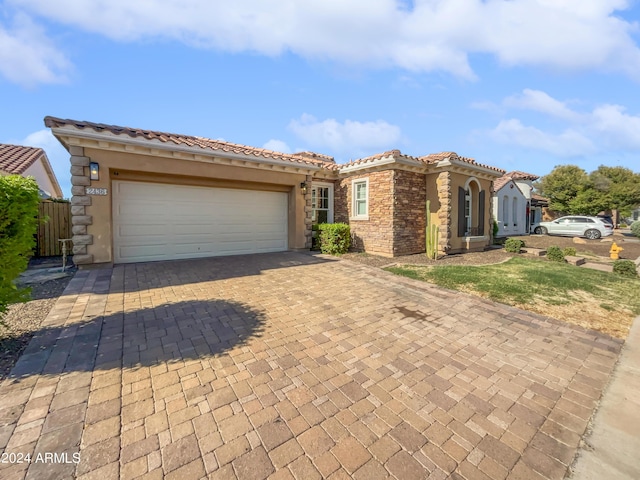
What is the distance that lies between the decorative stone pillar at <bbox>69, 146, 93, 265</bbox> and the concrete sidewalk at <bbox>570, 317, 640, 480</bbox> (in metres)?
9.63

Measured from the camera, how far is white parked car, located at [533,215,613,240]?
65.8ft

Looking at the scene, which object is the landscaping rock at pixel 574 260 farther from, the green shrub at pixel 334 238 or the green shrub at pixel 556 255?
the green shrub at pixel 334 238

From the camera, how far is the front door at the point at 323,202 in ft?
42.0

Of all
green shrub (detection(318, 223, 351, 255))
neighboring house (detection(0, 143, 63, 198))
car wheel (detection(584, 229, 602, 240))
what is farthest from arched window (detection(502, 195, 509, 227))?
neighboring house (detection(0, 143, 63, 198))

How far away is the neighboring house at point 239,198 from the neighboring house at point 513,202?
29.7 feet

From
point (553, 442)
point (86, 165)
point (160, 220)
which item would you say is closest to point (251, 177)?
point (160, 220)

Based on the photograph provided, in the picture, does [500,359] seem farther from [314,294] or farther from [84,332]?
[84,332]

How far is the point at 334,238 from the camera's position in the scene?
1084 centimetres

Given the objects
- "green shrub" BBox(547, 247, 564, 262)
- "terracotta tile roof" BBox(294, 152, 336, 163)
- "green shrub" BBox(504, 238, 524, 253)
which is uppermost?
"terracotta tile roof" BBox(294, 152, 336, 163)

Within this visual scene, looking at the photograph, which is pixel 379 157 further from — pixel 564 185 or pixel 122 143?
pixel 564 185

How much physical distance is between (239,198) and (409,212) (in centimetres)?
652

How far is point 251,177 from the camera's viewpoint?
9.82 m

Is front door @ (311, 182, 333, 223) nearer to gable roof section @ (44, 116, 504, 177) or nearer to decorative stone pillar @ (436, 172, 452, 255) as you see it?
gable roof section @ (44, 116, 504, 177)

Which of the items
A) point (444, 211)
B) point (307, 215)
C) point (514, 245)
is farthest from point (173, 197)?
point (514, 245)
